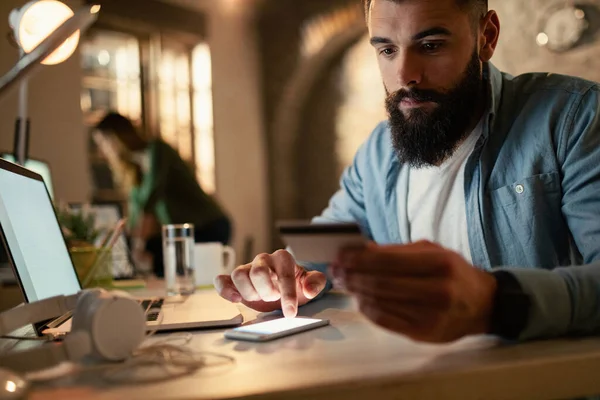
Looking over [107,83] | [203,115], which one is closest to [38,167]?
[107,83]

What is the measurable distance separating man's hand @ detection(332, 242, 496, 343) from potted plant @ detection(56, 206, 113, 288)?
115 centimetres

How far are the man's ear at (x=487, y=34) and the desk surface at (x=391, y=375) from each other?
0.76 m

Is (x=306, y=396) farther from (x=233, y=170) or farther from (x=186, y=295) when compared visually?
(x=233, y=170)

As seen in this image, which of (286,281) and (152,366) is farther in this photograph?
(286,281)

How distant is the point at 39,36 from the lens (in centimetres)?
175

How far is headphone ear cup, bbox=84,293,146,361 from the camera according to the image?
0.70 meters

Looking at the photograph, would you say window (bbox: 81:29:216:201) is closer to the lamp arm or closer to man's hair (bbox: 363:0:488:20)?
man's hair (bbox: 363:0:488:20)

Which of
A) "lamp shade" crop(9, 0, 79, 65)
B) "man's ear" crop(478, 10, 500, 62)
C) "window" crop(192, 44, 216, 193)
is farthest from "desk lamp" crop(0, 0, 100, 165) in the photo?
"window" crop(192, 44, 216, 193)

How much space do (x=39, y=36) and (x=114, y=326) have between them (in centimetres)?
129

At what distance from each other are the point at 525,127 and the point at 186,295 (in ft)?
2.74

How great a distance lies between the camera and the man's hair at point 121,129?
3.37m

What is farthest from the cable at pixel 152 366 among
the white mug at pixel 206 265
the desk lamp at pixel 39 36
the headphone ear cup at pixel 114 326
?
the white mug at pixel 206 265

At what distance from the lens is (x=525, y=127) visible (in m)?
1.18

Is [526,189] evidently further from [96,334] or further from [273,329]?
[96,334]
